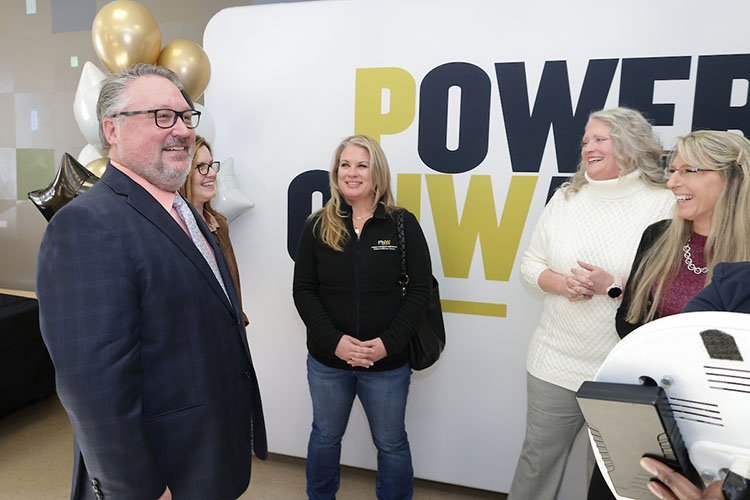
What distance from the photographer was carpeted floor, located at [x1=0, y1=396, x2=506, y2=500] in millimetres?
2549

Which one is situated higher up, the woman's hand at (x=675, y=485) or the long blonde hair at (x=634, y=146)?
the long blonde hair at (x=634, y=146)

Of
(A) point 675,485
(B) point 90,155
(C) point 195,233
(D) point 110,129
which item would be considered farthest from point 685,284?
(B) point 90,155

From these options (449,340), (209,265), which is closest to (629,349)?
(209,265)

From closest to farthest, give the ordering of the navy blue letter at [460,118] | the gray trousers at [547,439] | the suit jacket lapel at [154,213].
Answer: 1. the suit jacket lapel at [154,213]
2. the gray trousers at [547,439]
3. the navy blue letter at [460,118]

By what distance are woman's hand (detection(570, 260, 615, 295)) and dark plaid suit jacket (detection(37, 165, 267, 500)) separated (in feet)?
3.68

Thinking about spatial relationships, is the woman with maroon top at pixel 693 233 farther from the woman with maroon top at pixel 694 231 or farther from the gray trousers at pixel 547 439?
the gray trousers at pixel 547 439

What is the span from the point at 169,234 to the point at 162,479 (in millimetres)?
584

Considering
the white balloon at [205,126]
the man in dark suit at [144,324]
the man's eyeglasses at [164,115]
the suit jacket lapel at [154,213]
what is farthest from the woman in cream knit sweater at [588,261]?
the white balloon at [205,126]

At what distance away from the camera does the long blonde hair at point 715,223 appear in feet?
4.33

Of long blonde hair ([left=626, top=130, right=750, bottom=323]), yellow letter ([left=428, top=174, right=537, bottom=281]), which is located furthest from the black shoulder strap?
long blonde hair ([left=626, top=130, right=750, bottom=323])

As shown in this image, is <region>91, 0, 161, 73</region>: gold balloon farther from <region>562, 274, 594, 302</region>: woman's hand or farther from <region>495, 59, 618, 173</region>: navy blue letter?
<region>562, 274, 594, 302</region>: woman's hand

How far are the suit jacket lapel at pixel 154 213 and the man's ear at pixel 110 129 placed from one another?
83 millimetres

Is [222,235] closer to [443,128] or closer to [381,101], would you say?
[381,101]

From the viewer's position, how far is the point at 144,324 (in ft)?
3.72
